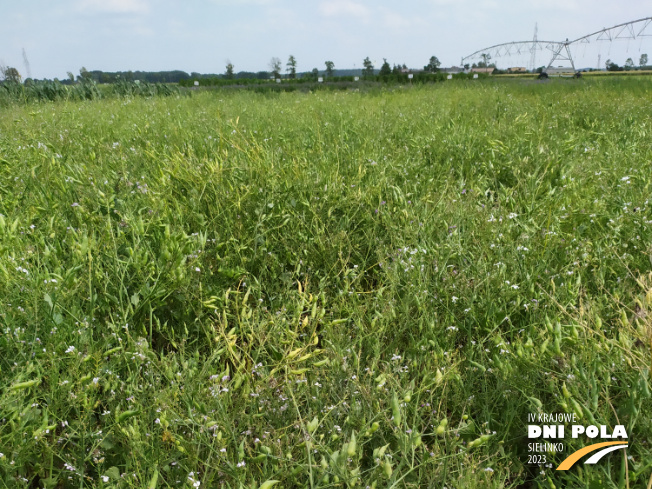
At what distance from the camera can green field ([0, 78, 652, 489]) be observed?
147 centimetres

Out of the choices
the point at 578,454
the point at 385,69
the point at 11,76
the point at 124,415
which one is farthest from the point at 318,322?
the point at 385,69

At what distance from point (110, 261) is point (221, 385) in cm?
93

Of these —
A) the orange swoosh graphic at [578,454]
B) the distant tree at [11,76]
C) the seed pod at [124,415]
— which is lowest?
the orange swoosh graphic at [578,454]

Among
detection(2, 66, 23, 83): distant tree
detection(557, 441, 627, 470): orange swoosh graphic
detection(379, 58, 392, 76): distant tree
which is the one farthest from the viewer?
detection(379, 58, 392, 76): distant tree

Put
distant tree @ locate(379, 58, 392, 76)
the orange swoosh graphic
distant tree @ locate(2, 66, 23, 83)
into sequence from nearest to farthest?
the orange swoosh graphic → distant tree @ locate(2, 66, 23, 83) → distant tree @ locate(379, 58, 392, 76)

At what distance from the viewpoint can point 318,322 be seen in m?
2.23

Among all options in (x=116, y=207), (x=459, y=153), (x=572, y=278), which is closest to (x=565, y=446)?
(x=572, y=278)

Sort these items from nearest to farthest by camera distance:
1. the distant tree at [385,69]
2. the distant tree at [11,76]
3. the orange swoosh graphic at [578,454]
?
the orange swoosh graphic at [578,454], the distant tree at [11,76], the distant tree at [385,69]

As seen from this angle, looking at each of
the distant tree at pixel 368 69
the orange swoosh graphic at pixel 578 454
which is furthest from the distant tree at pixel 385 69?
the orange swoosh graphic at pixel 578 454

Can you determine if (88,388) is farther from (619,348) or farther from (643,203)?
(643,203)

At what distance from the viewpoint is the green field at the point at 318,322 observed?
1.47m

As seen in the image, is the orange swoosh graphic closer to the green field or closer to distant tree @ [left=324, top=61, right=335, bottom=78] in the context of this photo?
the green field

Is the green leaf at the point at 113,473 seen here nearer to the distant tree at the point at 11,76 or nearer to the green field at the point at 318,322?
the green field at the point at 318,322

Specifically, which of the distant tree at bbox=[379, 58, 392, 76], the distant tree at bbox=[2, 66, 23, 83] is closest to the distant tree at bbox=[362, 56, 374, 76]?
the distant tree at bbox=[379, 58, 392, 76]
